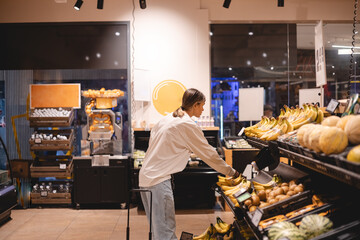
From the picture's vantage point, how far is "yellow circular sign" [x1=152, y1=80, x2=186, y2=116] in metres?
6.73

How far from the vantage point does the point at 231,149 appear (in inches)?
241

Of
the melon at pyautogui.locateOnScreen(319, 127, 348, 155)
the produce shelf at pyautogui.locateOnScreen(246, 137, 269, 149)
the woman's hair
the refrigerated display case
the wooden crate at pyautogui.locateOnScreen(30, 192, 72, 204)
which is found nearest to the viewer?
the melon at pyautogui.locateOnScreen(319, 127, 348, 155)

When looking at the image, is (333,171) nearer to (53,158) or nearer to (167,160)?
(167,160)

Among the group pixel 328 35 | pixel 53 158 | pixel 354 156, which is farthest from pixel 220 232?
pixel 328 35

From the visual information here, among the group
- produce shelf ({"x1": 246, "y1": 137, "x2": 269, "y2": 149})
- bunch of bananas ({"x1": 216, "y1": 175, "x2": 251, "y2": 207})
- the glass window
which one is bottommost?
bunch of bananas ({"x1": 216, "y1": 175, "x2": 251, "y2": 207})

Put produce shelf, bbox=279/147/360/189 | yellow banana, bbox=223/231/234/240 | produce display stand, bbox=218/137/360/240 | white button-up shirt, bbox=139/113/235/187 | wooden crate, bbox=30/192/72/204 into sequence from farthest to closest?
wooden crate, bbox=30/192/72/204
yellow banana, bbox=223/231/234/240
white button-up shirt, bbox=139/113/235/187
produce display stand, bbox=218/137/360/240
produce shelf, bbox=279/147/360/189

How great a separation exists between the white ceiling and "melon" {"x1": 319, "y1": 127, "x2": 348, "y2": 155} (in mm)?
5772

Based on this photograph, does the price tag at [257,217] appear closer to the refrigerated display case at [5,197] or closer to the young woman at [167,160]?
the young woman at [167,160]

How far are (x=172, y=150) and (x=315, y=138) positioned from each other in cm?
141

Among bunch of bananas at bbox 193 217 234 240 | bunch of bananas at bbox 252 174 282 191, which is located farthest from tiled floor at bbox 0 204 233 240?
bunch of bananas at bbox 252 174 282 191

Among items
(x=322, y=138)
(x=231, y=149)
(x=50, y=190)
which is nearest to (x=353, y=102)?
(x=322, y=138)

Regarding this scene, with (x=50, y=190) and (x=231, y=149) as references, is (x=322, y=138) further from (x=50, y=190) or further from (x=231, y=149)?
(x=50, y=190)

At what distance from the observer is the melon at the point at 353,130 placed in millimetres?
1765

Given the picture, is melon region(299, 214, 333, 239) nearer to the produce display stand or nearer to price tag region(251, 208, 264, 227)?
the produce display stand
